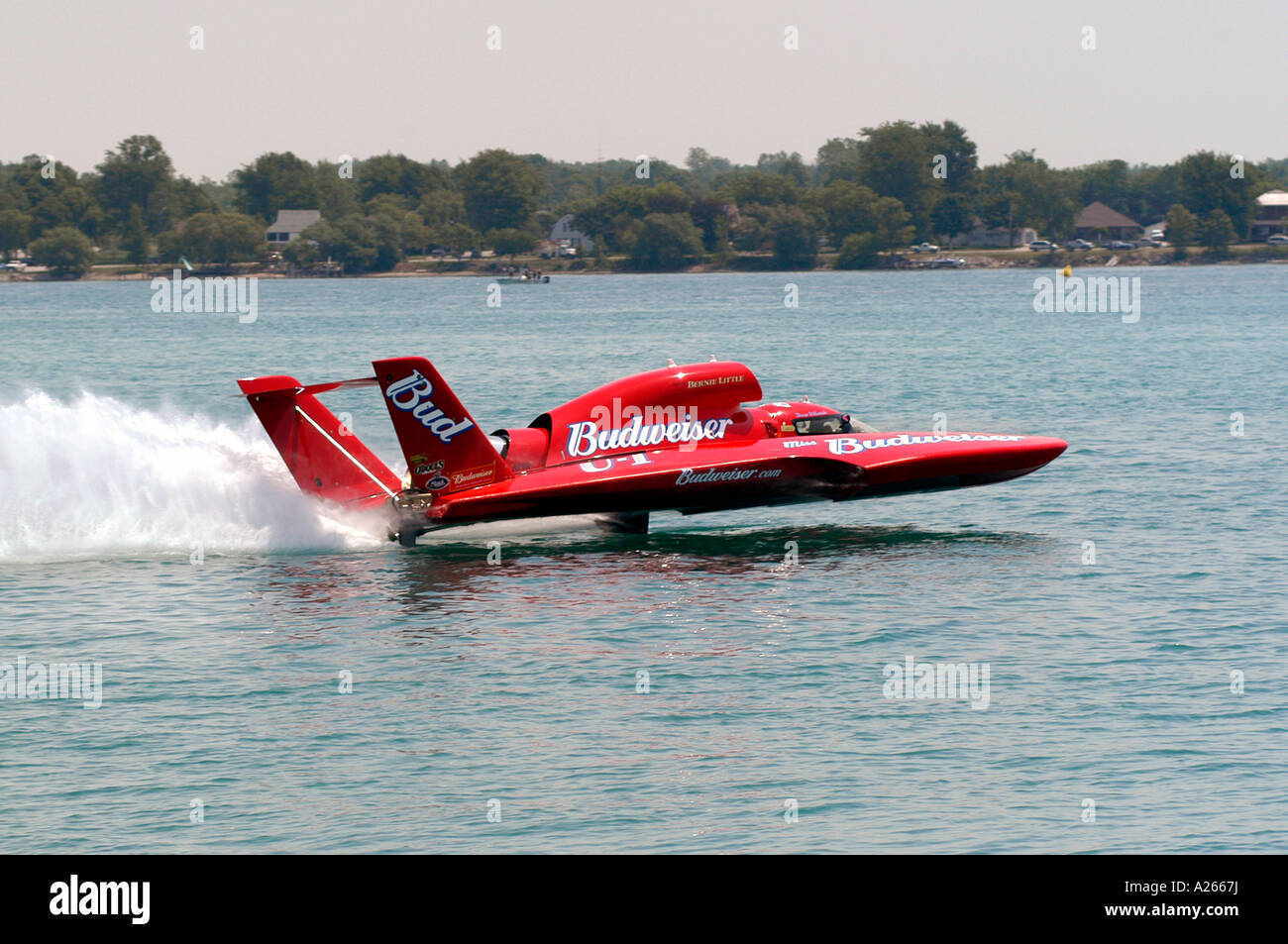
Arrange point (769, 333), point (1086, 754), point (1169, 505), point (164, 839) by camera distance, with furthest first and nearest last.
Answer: point (769, 333) < point (1169, 505) < point (1086, 754) < point (164, 839)

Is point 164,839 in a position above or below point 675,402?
below

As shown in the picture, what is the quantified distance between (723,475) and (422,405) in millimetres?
5564

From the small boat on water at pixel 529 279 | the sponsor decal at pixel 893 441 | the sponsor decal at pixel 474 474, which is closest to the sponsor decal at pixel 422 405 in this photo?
the sponsor decal at pixel 474 474

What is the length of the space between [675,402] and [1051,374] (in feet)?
143

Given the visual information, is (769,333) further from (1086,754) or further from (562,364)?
(1086,754)

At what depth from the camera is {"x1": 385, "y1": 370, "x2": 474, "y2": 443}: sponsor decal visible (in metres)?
25.2

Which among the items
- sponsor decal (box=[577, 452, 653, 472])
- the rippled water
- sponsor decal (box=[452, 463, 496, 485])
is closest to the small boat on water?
the rippled water

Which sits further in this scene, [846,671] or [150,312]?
[150,312]

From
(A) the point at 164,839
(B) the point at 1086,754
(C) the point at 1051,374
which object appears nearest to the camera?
(A) the point at 164,839

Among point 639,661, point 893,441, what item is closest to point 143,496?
point 639,661

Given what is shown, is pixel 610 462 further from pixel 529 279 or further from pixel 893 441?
pixel 529 279

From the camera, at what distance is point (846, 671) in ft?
63.0
